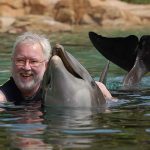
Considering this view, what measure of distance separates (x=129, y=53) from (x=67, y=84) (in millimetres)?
2782

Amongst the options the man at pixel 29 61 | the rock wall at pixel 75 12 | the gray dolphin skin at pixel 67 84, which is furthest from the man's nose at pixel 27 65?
the rock wall at pixel 75 12

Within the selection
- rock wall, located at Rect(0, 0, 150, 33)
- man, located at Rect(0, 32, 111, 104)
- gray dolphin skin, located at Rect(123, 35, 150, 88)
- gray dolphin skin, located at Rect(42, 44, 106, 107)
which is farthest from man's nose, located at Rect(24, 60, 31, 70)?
rock wall, located at Rect(0, 0, 150, 33)

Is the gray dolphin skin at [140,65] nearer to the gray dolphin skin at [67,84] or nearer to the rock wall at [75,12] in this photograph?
the gray dolphin skin at [67,84]

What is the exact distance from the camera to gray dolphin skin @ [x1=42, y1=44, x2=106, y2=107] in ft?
20.3

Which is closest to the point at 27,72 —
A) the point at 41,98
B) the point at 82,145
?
the point at 41,98

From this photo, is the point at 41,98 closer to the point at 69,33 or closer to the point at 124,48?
the point at 124,48

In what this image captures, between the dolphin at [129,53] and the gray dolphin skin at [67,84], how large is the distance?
1.99 metres

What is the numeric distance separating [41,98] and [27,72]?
0.33 meters

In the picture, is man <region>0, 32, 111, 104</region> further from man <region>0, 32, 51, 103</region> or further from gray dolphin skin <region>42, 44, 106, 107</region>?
gray dolphin skin <region>42, 44, 106, 107</region>

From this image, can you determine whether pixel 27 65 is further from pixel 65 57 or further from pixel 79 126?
pixel 79 126

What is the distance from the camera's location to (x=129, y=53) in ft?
29.5

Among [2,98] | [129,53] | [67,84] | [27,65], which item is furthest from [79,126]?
[129,53]

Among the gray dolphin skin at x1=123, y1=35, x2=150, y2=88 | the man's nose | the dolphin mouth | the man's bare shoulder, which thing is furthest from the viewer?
the gray dolphin skin at x1=123, y1=35, x2=150, y2=88

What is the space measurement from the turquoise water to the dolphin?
2.31ft
